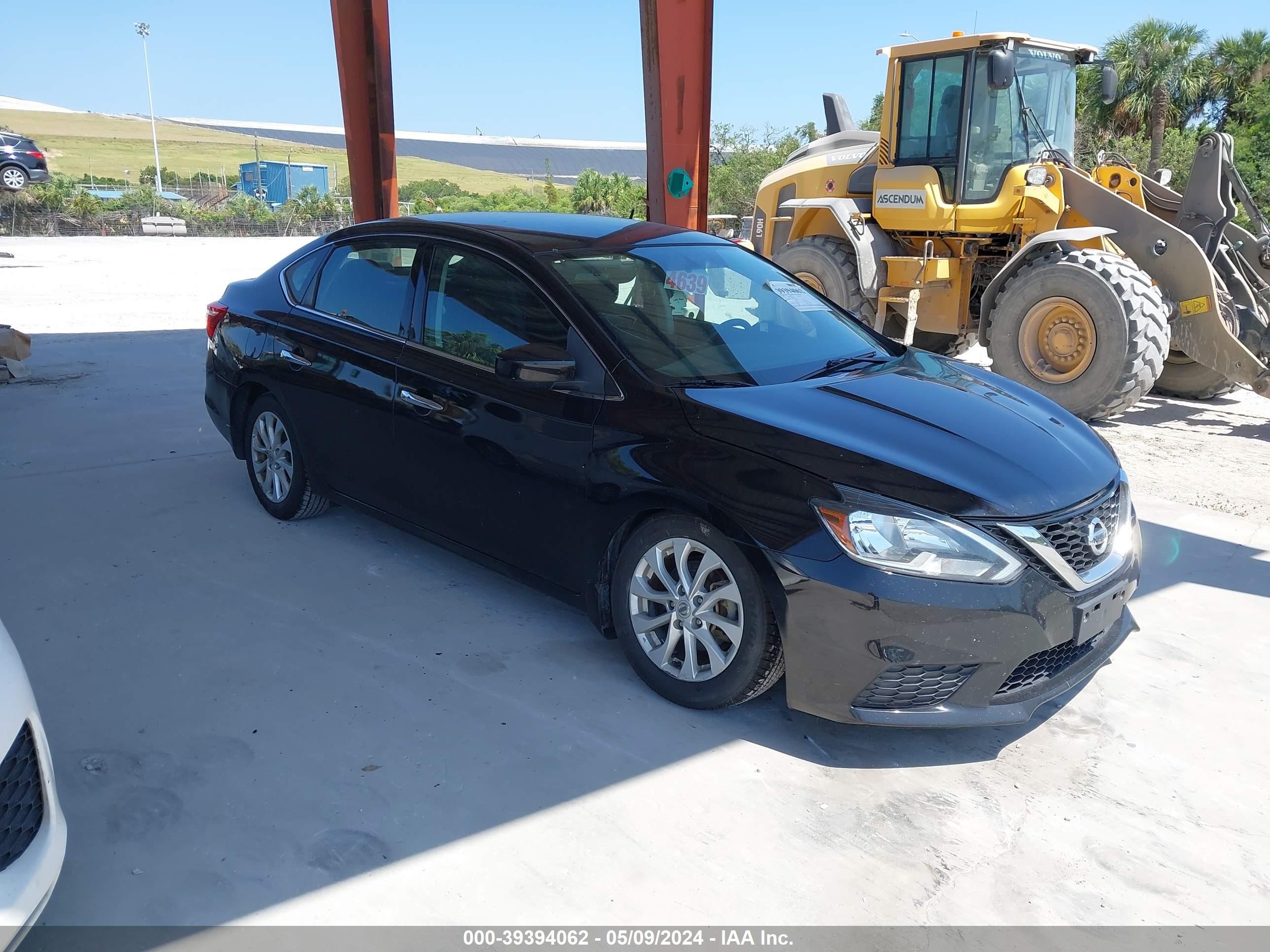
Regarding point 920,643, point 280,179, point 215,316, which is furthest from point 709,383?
point 280,179

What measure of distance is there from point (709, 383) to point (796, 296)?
1.12 metres

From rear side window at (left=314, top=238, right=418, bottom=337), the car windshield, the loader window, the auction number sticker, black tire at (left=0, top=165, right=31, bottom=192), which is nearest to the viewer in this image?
the auction number sticker

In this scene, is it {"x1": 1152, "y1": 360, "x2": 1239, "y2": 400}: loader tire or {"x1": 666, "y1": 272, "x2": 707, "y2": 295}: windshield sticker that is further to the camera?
{"x1": 1152, "y1": 360, "x2": 1239, "y2": 400}: loader tire

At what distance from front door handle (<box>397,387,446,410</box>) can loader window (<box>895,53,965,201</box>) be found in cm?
621

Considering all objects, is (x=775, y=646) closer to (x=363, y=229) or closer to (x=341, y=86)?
(x=363, y=229)

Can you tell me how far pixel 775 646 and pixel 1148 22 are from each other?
42446mm

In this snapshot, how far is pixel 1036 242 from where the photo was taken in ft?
26.3

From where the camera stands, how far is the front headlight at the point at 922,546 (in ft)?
9.69

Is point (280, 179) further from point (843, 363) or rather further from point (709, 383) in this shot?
point (709, 383)

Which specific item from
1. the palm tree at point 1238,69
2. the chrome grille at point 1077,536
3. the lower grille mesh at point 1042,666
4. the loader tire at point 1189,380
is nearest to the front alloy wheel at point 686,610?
the lower grille mesh at point 1042,666

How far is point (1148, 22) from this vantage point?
37531mm

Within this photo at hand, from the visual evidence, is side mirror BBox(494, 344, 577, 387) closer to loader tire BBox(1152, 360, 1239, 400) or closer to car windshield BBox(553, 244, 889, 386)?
car windshield BBox(553, 244, 889, 386)

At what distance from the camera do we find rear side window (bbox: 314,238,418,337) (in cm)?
438

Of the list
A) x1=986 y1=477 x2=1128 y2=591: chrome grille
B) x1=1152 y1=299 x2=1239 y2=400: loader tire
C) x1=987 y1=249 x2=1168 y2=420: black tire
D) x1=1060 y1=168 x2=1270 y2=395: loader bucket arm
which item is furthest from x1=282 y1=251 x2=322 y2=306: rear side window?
x1=1152 y1=299 x2=1239 y2=400: loader tire
